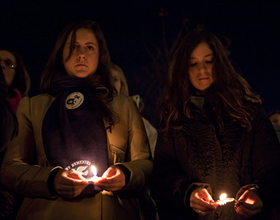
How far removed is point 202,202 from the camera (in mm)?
2186

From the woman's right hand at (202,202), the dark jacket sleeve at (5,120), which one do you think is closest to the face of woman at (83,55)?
the dark jacket sleeve at (5,120)

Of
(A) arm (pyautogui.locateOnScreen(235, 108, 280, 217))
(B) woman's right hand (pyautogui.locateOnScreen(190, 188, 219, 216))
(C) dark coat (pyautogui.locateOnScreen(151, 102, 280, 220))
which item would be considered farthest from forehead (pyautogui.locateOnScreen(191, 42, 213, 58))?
(B) woman's right hand (pyautogui.locateOnScreen(190, 188, 219, 216))

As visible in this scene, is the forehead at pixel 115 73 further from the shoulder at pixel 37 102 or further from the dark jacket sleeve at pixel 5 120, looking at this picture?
the dark jacket sleeve at pixel 5 120

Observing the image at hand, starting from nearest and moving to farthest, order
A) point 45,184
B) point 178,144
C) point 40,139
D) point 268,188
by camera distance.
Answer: point 45,184
point 268,188
point 40,139
point 178,144

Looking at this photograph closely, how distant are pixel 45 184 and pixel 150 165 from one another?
36.9 inches

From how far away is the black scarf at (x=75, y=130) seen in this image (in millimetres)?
2281

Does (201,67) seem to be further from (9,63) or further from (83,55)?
(9,63)

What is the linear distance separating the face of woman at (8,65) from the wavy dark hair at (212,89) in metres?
2.33

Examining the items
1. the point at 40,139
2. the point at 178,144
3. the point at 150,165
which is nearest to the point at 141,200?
the point at 150,165

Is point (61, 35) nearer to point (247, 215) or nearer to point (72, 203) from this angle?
point (72, 203)

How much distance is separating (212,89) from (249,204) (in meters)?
1.27

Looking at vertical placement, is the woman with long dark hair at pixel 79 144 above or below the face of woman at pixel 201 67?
below

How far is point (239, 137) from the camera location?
2555mm

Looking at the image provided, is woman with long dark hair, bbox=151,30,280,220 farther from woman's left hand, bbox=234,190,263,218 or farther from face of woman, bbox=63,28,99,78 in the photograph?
face of woman, bbox=63,28,99,78
